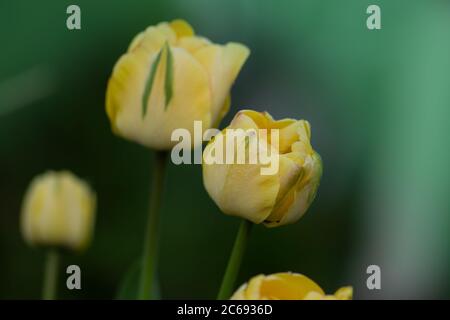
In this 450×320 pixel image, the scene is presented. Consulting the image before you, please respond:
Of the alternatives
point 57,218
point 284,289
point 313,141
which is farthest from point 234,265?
point 313,141

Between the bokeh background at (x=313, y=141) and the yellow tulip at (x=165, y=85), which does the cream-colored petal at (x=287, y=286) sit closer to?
the yellow tulip at (x=165, y=85)

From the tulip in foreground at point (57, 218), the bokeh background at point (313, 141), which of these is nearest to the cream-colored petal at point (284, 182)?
the tulip in foreground at point (57, 218)

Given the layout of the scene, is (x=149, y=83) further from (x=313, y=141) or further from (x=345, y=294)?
(x=313, y=141)

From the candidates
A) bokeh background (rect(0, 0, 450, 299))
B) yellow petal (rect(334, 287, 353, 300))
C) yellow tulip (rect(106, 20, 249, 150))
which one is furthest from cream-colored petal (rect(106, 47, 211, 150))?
bokeh background (rect(0, 0, 450, 299))

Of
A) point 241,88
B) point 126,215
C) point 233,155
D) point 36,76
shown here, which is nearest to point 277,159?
point 233,155

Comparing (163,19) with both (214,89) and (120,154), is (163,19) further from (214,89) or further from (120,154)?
(214,89)
